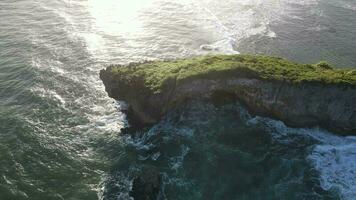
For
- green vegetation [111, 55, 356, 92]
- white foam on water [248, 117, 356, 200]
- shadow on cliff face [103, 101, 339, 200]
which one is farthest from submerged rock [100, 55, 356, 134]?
shadow on cliff face [103, 101, 339, 200]

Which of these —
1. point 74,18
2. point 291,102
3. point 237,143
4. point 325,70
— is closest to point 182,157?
point 237,143

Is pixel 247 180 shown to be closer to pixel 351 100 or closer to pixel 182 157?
pixel 182 157

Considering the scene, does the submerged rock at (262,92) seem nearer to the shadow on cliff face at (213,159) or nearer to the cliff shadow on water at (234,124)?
the cliff shadow on water at (234,124)

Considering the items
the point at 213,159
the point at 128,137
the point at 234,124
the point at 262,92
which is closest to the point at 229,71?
the point at 262,92

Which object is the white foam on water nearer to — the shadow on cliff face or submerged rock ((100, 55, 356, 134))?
the shadow on cliff face

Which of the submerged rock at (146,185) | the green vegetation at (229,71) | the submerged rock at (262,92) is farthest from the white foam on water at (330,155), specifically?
the submerged rock at (146,185)

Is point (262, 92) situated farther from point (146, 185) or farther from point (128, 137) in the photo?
point (146, 185)
